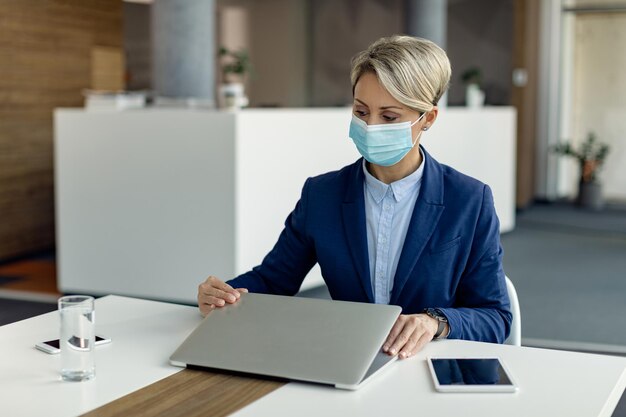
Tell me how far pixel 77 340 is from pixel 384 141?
868 millimetres

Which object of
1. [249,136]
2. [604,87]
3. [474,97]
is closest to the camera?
[249,136]

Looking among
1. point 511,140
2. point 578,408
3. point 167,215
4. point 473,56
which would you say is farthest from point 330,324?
point 473,56

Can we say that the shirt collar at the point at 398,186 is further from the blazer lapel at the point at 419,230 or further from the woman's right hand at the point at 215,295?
the woman's right hand at the point at 215,295

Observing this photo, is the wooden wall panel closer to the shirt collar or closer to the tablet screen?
the shirt collar

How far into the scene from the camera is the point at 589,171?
11.3 metres

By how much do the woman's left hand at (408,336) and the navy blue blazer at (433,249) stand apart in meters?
0.27

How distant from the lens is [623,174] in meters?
11.4

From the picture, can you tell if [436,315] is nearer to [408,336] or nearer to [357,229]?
[408,336]

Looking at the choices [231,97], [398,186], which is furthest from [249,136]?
[398,186]

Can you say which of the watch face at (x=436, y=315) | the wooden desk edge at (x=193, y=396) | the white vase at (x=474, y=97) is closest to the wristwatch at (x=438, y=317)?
the watch face at (x=436, y=315)

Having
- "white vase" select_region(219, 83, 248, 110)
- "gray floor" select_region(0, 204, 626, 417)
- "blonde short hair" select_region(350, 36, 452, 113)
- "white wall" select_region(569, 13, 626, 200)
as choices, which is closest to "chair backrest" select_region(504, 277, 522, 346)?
"blonde short hair" select_region(350, 36, 452, 113)

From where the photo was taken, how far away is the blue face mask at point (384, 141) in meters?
2.19

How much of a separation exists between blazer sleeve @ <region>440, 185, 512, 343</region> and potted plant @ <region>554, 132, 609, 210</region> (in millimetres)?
9451

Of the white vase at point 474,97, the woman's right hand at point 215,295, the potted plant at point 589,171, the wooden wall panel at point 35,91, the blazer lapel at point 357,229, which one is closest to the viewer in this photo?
the woman's right hand at point 215,295
